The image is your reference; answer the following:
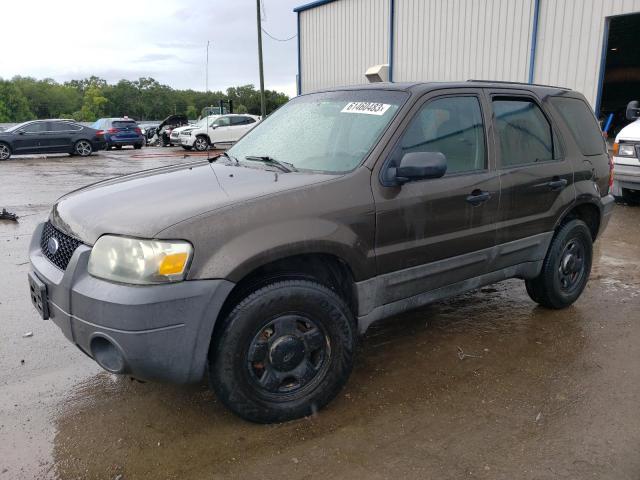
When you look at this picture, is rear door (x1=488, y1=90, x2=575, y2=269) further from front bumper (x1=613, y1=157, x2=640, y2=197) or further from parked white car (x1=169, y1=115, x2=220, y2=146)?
parked white car (x1=169, y1=115, x2=220, y2=146)

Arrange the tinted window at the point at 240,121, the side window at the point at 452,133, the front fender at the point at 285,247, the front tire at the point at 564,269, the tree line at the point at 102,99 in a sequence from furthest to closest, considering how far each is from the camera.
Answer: the tree line at the point at 102,99
the tinted window at the point at 240,121
the front tire at the point at 564,269
the side window at the point at 452,133
the front fender at the point at 285,247

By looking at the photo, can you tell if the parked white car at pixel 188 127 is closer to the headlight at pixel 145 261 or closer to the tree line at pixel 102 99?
the headlight at pixel 145 261

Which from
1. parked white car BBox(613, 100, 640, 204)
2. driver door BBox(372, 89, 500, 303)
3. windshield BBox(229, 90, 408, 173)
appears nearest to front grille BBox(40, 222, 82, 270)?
windshield BBox(229, 90, 408, 173)

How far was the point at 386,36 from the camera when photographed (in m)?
17.9

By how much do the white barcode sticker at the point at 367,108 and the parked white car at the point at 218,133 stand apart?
20.1m

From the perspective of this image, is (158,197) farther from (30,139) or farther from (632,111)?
(30,139)

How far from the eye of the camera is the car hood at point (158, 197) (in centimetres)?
252

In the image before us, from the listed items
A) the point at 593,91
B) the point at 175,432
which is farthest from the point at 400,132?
the point at 593,91

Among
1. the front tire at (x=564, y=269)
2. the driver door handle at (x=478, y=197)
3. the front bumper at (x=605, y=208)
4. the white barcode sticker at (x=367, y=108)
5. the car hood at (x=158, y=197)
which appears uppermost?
the white barcode sticker at (x=367, y=108)

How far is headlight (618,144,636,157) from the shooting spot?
876 cm

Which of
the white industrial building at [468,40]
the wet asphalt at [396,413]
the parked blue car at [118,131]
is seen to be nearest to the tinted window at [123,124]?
the parked blue car at [118,131]

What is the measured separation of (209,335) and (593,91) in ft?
41.2

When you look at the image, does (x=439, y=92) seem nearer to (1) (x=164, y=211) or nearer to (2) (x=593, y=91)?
(1) (x=164, y=211)

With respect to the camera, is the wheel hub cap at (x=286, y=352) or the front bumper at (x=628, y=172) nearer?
the wheel hub cap at (x=286, y=352)
